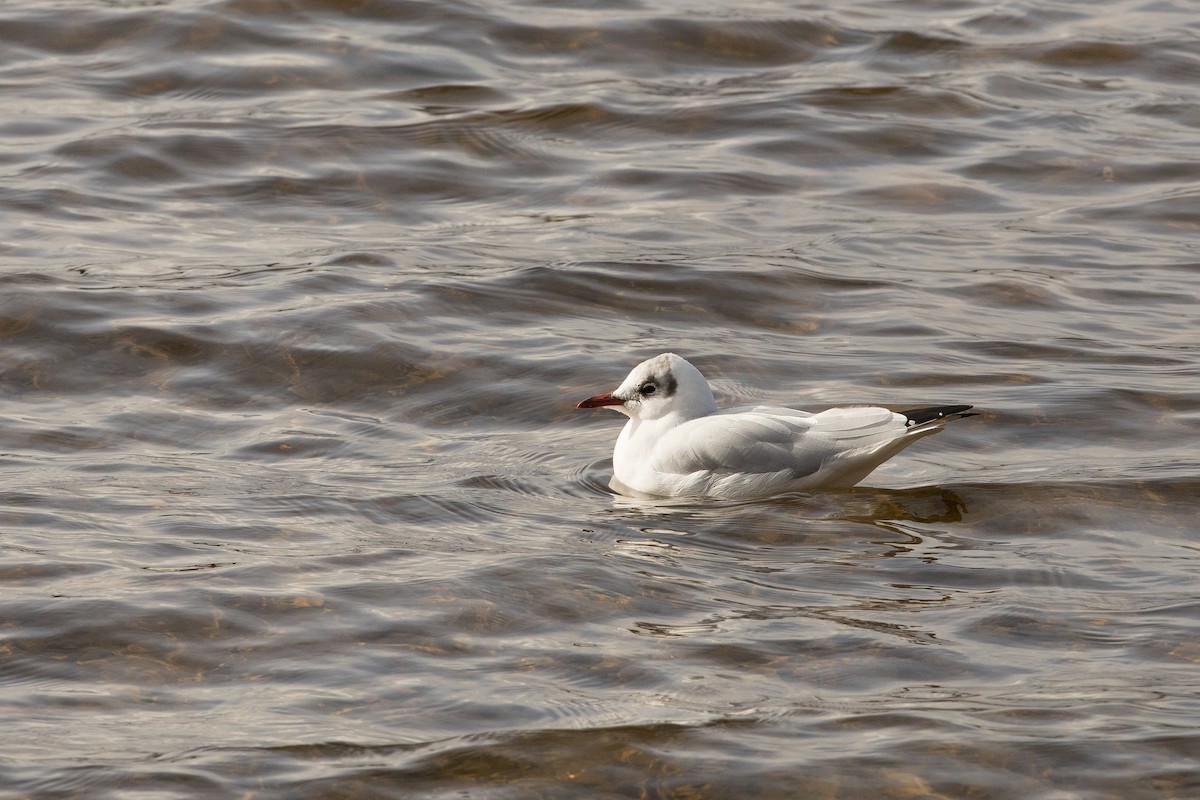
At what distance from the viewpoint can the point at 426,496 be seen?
303 inches

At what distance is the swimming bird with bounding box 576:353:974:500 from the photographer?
24.9ft

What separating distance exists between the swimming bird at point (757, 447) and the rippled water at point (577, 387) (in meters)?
0.14

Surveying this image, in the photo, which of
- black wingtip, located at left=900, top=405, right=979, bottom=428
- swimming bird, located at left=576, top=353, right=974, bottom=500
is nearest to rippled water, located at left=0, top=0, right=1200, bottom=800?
swimming bird, located at left=576, top=353, right=974, bottom=500

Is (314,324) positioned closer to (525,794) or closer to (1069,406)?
(1069,406)

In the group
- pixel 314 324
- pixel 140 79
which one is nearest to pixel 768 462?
pixel 314 324

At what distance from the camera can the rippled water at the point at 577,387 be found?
5.66 m

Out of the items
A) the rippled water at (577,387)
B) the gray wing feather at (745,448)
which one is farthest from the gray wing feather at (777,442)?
the rippled water at (577,387)

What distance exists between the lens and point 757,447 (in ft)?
25.0

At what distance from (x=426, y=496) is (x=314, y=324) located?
2.47 meters

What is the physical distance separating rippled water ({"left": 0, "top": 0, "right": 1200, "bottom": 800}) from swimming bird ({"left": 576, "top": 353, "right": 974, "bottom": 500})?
141 mm

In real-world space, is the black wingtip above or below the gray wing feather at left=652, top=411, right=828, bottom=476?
above

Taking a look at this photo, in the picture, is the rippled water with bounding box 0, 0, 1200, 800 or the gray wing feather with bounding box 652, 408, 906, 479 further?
the gray wing feather with bounding box 652, 408, 906, 479

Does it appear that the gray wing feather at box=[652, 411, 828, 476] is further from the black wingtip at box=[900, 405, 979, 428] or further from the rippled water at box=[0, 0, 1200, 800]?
the black wingtip at box=[900, 405, 979, 428]

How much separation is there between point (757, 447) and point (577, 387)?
1807 millimetres
